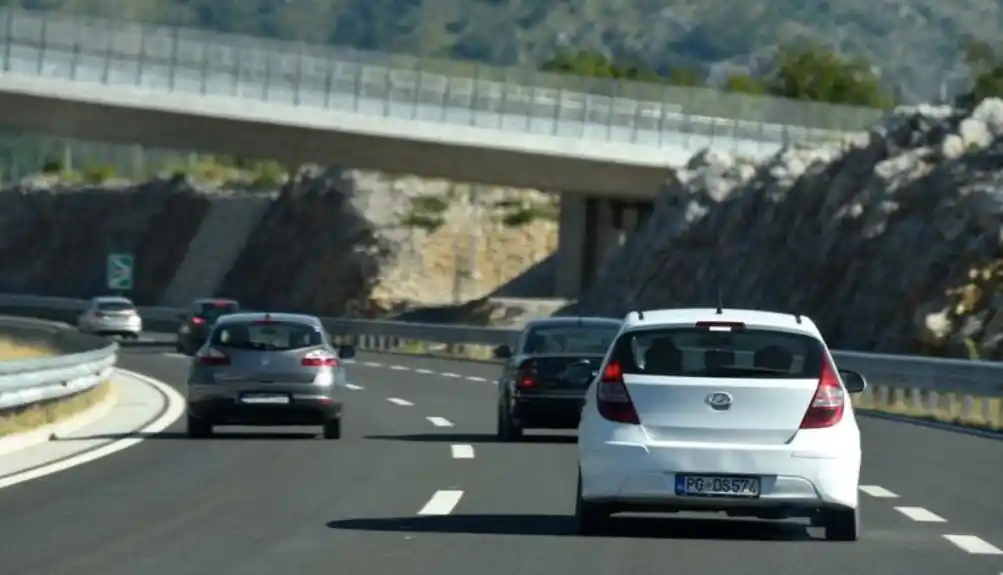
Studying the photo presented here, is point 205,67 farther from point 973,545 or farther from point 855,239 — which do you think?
point 973,545

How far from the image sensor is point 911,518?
→ 16391mm

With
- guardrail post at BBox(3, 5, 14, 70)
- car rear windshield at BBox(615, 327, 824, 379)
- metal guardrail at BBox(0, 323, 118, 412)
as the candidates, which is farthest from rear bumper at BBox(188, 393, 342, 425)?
guardrail post at BBox(3, 5, 14, 70)

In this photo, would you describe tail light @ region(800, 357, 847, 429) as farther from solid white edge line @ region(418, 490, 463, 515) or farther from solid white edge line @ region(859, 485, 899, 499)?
solid white edge line @ region(859, 485, 899, 499)

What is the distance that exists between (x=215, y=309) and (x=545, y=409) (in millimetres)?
31431

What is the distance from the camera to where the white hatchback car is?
14.2 meters

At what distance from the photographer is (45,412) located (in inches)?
1030

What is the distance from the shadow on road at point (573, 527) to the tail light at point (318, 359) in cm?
918

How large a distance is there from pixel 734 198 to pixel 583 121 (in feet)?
16.2

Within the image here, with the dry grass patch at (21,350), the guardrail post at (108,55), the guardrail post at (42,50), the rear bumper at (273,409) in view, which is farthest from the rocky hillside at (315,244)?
the rear bumper at (273,409)

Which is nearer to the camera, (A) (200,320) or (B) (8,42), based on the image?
(A) (200,320)

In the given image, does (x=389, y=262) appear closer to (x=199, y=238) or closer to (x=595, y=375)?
(x=199, y=238)

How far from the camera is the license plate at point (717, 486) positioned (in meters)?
14.2

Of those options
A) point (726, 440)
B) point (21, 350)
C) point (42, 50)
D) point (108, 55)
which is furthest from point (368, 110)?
point (726, 440)

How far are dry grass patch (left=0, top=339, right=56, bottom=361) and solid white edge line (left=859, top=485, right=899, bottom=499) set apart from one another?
28.2m
